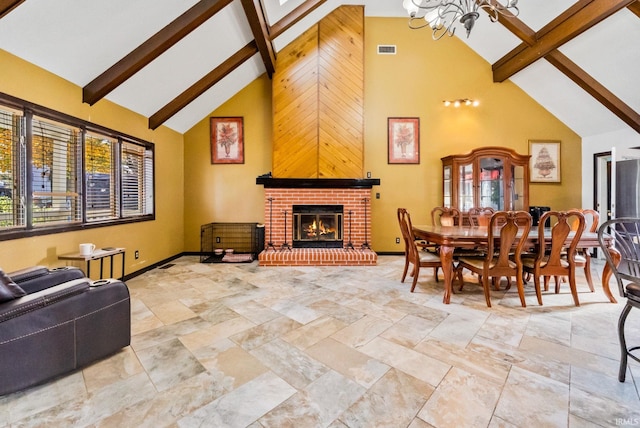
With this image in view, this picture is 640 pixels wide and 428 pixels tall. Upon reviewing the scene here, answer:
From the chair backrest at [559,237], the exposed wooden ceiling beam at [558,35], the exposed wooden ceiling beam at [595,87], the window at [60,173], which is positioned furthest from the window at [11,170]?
the exposed wooden ceiling beam at [595,87]

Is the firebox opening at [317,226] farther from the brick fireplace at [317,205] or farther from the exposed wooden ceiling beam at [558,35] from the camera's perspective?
→ the exposed wooden ceiling beam at [558,35]

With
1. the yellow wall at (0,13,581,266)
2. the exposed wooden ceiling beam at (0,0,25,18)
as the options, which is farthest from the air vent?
the exposed wooden ceiling beam at (0,0,25,18)

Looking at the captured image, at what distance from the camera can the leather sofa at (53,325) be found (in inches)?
57.3

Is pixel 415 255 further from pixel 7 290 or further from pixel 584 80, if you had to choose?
pixel 584 80

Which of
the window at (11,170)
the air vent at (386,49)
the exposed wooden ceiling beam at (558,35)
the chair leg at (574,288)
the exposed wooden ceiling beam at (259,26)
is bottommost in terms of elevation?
the chair leg at (574,288)

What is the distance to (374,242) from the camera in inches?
210

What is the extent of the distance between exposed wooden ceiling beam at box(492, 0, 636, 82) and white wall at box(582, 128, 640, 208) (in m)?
2.02

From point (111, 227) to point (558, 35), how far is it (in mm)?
6694

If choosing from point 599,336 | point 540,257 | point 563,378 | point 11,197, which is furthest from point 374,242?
point 11,197

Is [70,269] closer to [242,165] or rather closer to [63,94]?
[63,94]

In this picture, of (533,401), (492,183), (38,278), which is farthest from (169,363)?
(492,183)

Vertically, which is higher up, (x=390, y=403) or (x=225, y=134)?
(x=225, y=134)

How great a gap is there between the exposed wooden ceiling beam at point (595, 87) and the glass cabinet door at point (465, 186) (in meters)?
1.91

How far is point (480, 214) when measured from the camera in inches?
171
